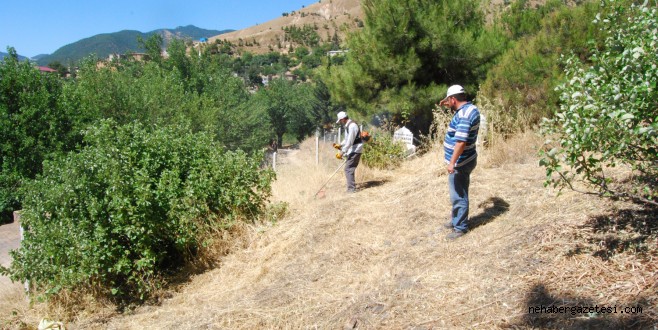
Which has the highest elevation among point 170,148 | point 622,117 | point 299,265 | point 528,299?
point 622,117

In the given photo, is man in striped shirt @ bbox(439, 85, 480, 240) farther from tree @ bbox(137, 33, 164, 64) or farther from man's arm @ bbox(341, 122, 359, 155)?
tree @ bbox(137, 33, 164, 64)

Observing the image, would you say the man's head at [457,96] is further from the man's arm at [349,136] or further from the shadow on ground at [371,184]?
the shadow on ground at [371,184]

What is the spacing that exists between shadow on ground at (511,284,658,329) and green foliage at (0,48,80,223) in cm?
1137

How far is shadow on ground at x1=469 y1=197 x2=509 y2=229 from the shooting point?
4.88m

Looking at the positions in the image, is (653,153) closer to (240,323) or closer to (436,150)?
→ (240,323)

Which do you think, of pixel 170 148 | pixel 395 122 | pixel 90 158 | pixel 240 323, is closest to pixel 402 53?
pixel 395 122

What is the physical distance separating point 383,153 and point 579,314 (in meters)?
5.87

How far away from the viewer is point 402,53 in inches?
428

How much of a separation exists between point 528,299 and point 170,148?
4375mm

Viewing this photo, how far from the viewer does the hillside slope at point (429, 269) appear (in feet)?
10.5

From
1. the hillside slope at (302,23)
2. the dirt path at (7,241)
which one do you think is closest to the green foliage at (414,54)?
the dirt path at (7,241)

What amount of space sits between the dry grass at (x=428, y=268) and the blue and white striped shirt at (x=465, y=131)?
758 millimetres

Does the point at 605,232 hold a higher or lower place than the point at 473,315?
higher

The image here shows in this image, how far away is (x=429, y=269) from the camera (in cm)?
405
